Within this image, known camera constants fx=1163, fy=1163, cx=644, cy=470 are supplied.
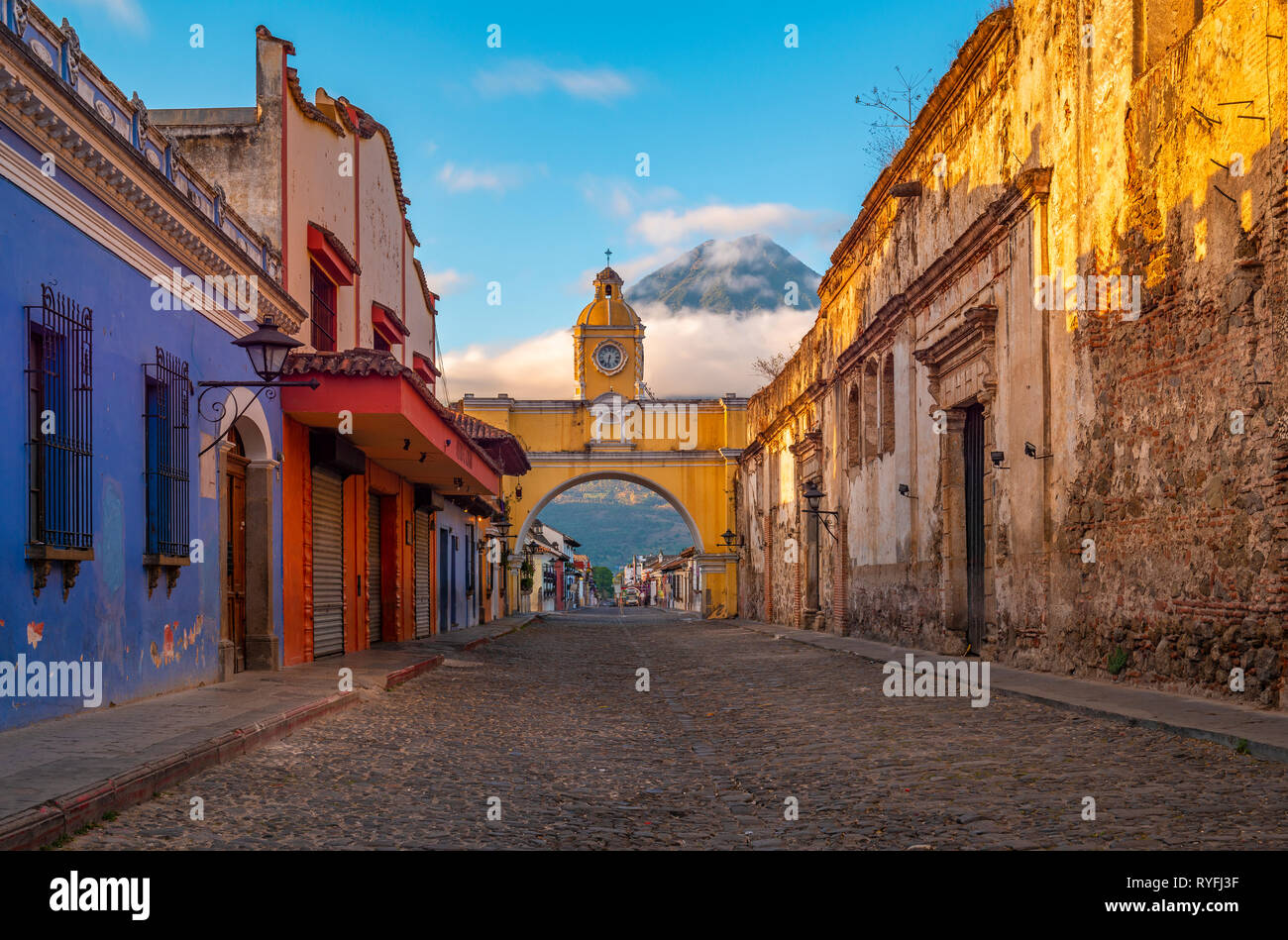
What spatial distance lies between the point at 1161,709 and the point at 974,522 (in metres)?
7.44

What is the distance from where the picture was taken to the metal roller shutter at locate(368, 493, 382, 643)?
19203 millimetres

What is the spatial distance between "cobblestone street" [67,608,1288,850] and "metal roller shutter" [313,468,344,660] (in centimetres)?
489

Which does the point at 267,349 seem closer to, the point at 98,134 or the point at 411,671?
the point at 98,134

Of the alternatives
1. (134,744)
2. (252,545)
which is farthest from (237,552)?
(134,744)

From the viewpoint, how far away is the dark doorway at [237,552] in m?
11.7

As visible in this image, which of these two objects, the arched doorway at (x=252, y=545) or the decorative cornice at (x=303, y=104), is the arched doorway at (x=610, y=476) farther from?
the arched doorway at (x=252, y=545)

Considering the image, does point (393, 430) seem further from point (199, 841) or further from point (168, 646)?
point (199, 841)

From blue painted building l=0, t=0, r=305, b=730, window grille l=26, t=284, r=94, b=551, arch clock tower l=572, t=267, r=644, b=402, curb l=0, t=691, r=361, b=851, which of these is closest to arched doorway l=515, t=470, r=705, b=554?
arch clock tower l=572, t=267, r=644, b=402

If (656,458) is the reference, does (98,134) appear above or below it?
above

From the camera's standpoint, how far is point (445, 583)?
89.9 feet

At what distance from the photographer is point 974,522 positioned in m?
14.8

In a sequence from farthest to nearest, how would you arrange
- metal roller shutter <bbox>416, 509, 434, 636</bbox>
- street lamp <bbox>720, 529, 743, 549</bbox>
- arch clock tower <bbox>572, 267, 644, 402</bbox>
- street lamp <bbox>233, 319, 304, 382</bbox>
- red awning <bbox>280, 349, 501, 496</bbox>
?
arch clock tower <bbox>572, 267, 644, 402</bbox>, street lamp <bbox>720, 529, 743, 549</bbox>, metal roller shutter <bbox>416, 509, 434, 636</bbox>, red awning <bbox>280, 349, 501, 496</bbox>, street lamp <bbox>233, 319, 304, 382</bbox>

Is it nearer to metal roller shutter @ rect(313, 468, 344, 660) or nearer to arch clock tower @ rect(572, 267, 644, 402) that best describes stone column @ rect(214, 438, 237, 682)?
metal roller shutter @ rect(313, 468, 344, 660)
